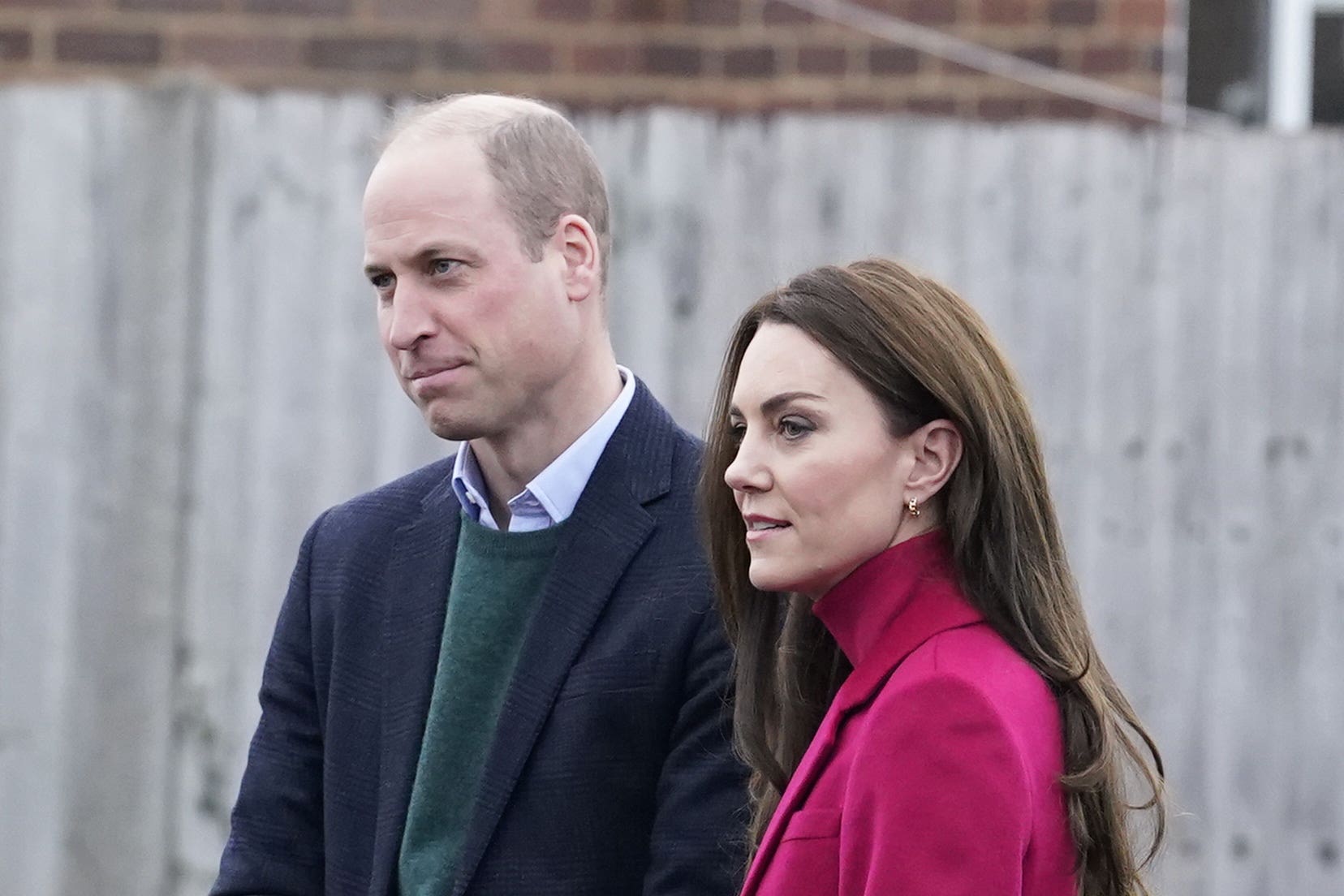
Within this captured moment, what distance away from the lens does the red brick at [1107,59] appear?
5566 millimetres

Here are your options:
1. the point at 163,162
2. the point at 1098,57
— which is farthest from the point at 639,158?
the point at 1098,57

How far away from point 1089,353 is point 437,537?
2.21 m

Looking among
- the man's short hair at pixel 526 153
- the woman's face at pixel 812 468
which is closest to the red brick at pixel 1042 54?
the man's short hair at pixel 526 153

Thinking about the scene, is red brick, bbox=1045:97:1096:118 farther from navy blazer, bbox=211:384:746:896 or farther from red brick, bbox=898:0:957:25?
navy blazer, bbox=211:384:746:896

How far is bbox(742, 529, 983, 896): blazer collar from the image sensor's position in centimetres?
213

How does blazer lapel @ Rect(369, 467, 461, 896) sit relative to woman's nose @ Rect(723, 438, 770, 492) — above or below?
below

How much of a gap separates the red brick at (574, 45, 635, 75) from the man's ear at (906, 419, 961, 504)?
137 inches

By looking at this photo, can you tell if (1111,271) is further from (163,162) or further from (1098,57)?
(163,162)

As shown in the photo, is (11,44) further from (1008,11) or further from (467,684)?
(467,684)

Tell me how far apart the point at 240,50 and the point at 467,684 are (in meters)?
3.26

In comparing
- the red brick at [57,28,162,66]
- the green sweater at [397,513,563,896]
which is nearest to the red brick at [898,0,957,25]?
the red brick at [57,28,162,66]

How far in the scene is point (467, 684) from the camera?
2.56 metres

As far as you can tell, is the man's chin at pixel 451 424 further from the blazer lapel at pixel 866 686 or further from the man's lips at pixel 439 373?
the blazer lapel at pixel 866 686

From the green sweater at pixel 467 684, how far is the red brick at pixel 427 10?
3.05m
